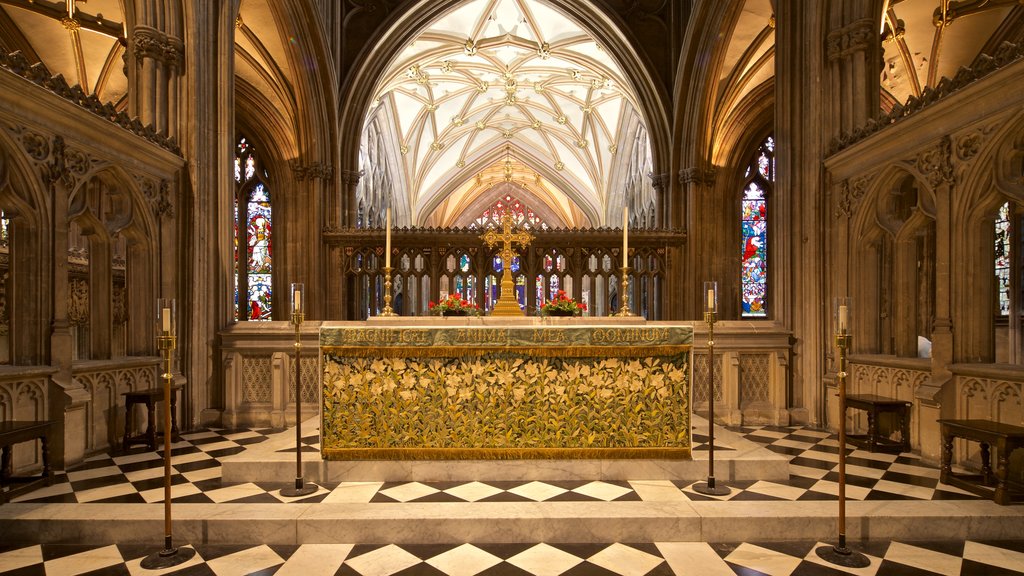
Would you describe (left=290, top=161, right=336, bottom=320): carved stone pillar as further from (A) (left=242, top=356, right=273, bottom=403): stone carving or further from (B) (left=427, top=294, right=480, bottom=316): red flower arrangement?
(B) (left=427, top=294, right=480, bottom=316): red flower arrangement

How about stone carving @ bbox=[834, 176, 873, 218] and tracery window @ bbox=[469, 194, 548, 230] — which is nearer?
stone carving @ bbox=[834, 176, 873, 218]

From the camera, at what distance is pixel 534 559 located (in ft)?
11.0

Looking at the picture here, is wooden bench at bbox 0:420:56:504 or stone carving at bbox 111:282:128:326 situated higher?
stone carving at bbox 111:282:128:326

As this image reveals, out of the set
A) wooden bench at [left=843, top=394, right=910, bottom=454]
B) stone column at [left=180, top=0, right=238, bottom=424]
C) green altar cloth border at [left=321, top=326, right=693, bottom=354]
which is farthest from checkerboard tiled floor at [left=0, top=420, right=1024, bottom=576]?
stone column at [left=180, top=0, right=238, bottom=424]

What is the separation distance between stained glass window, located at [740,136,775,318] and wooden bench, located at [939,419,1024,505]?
11.8 meters

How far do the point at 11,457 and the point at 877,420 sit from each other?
756 cm

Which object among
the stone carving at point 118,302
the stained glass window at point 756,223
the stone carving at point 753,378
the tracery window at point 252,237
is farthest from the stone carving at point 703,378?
the tracery window at point 252,237

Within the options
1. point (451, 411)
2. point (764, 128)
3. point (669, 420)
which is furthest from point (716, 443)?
point (764, 128)

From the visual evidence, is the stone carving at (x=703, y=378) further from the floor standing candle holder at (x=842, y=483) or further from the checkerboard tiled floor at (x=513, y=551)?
the floor standing candle holder at (x=842, y=483)

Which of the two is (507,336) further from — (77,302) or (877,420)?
(77,302)

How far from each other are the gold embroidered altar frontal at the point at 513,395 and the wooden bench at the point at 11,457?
206cm

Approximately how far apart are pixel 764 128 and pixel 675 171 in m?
3.95

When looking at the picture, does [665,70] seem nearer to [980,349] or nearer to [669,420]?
[980,349]

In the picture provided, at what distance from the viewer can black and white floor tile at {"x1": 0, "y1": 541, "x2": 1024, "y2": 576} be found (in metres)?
3.16
